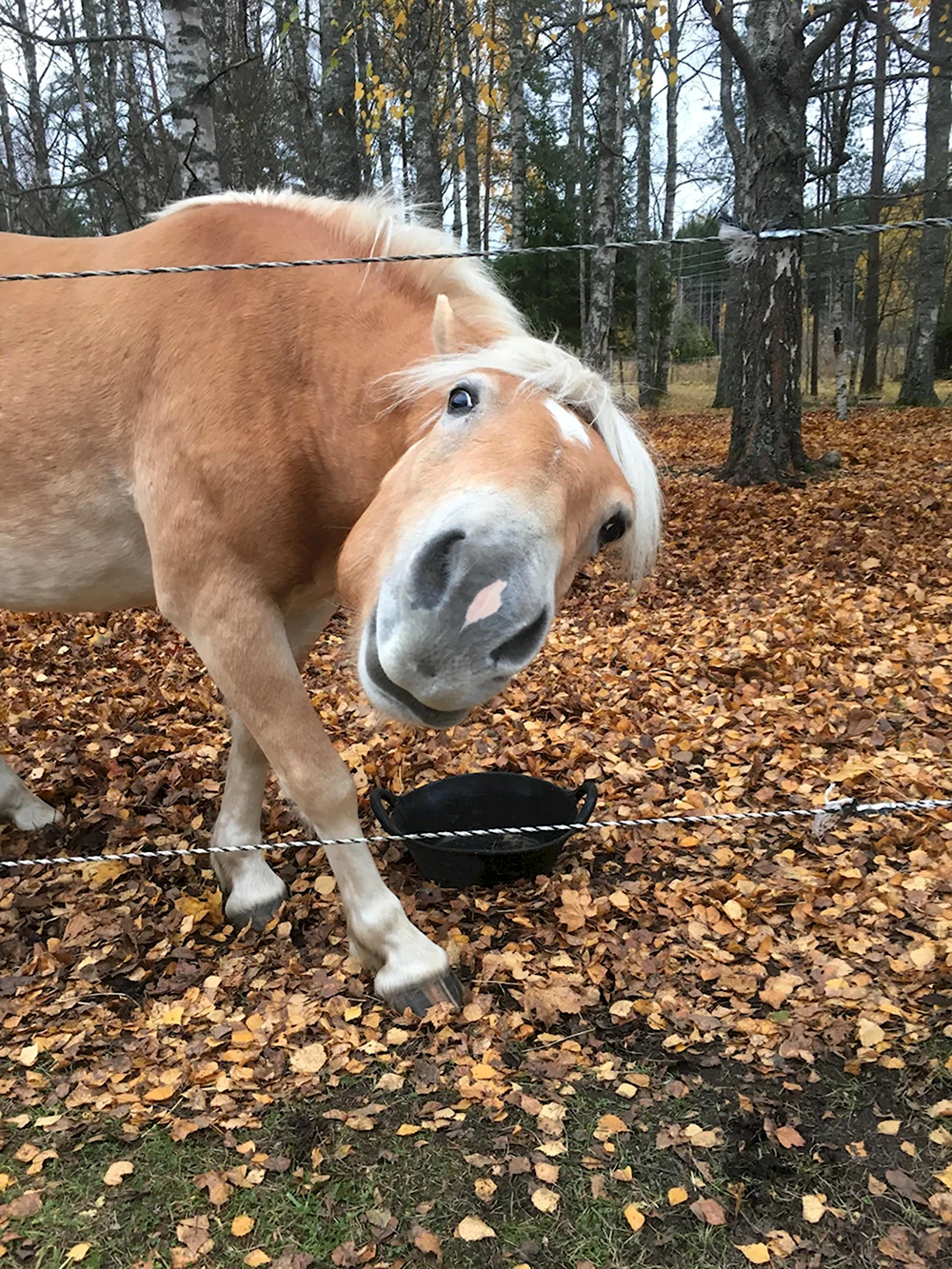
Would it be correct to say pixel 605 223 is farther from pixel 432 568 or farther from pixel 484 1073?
pixel 484 1073

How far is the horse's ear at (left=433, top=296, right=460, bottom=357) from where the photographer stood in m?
2.29

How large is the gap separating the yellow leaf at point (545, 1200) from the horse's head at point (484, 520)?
1.26 metres

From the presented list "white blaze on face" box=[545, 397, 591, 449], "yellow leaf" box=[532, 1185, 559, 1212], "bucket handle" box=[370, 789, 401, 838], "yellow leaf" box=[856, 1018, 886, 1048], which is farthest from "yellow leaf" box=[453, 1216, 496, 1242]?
"white blaze on face" box=[545, 397, 591, 449]

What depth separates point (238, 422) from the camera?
8.26 ft

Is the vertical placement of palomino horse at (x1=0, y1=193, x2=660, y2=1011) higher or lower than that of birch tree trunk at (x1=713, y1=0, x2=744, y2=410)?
lower

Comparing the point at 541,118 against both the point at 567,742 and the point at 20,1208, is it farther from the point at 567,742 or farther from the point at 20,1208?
the point at 20,1208

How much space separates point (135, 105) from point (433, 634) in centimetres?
1663

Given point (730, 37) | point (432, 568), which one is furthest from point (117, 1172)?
point (730, 37)

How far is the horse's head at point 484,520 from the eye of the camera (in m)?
1.72

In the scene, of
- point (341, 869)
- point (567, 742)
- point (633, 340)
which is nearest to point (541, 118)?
point (633, 340)

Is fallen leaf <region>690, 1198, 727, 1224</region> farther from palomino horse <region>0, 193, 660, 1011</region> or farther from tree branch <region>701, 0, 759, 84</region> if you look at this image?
tree branch <region>701, 0, 759, 84</region>

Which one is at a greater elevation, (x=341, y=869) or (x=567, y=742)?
(x=341, y=869)

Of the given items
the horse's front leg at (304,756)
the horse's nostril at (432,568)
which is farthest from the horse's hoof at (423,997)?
the horse's nostril at (432,568)

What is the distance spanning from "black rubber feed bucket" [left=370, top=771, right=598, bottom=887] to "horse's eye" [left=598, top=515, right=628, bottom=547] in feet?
4.74
